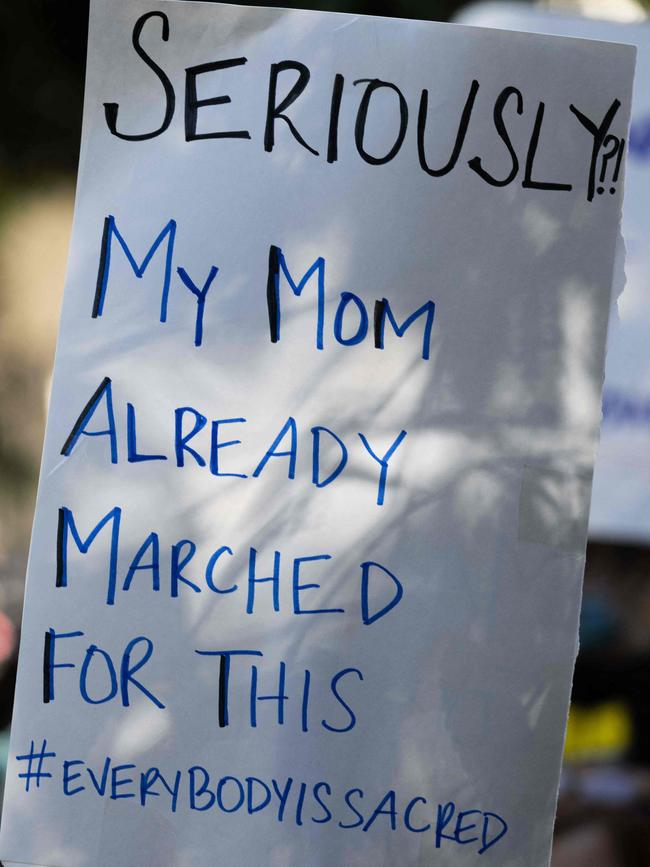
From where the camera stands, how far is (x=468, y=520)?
100 centimetres

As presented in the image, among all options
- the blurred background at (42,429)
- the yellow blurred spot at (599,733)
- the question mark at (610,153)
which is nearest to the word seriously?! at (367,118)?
the question mark at (610,153)

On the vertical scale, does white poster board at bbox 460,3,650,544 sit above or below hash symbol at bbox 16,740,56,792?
above

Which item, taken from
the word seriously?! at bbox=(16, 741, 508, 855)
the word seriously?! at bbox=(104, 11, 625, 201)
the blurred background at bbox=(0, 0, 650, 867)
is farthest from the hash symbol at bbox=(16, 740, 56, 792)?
the blurred background at bbox=(0, 0, 650, 867)

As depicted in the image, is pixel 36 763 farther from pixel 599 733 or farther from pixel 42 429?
pixel 599 733

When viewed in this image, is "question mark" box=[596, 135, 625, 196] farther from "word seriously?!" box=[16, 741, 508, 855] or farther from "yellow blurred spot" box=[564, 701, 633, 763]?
"yellow blurred spot" box=[564, 701, 633, 763]

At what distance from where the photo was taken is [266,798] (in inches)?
39.3

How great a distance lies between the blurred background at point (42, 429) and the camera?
1496 millimetres

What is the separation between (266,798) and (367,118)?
0.61 meters

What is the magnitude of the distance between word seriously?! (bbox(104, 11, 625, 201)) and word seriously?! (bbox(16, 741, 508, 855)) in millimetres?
554

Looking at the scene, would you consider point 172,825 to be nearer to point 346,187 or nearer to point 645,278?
point 346,187

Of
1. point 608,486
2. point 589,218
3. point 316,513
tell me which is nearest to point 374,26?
point 589,218

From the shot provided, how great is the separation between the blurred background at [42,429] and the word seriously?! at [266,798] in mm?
489

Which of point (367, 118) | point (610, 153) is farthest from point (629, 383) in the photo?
point (367, 118)

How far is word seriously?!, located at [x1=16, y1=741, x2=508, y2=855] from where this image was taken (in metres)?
0.98
